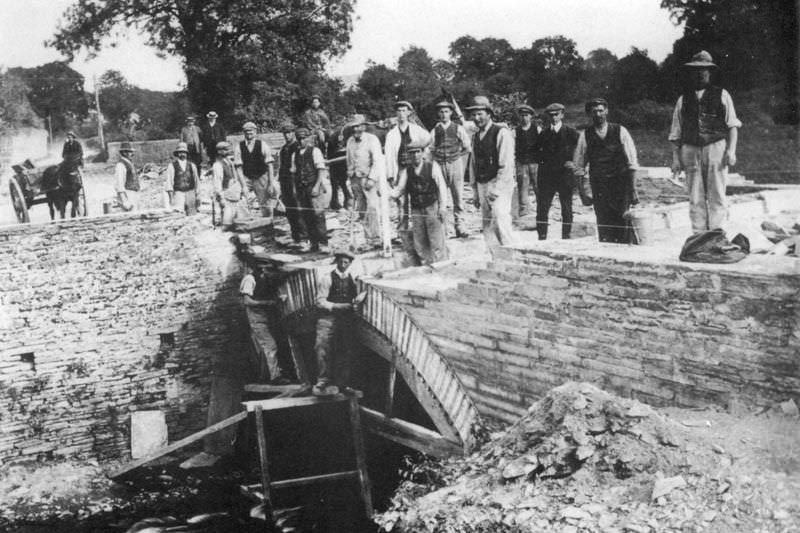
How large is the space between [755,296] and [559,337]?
1.78m

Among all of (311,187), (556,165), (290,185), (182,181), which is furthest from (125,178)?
(556,165)

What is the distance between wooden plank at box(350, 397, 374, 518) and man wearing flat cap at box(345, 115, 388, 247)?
2.19 metres

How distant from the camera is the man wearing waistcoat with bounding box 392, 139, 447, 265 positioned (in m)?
8.24

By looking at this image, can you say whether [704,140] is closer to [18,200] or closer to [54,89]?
[18,200]

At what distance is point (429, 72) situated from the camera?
1214cm

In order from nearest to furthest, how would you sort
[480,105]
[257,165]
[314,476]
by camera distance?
1. [480,105]
2. [314,476]
3. [257,165]

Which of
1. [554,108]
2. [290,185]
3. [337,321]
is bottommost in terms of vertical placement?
[337,321]

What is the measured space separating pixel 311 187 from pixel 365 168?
0.94 meters

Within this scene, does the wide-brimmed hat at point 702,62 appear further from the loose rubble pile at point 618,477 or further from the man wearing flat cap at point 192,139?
the man wearing flat cap at point 192,139

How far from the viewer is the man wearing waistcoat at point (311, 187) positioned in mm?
9734

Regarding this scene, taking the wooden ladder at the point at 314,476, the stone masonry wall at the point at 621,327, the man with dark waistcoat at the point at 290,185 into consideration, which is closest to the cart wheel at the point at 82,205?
the man with dark waistcoat at the point at 290,185

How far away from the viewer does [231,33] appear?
1209 cm

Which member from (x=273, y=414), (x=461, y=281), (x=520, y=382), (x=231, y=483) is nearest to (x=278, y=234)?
(x=273, y=414)

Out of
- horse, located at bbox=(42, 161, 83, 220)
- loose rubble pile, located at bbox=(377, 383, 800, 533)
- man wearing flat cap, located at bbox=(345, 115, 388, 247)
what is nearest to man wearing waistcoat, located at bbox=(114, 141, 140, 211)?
horse, located at bbox=(42, 161, 83, 220)
